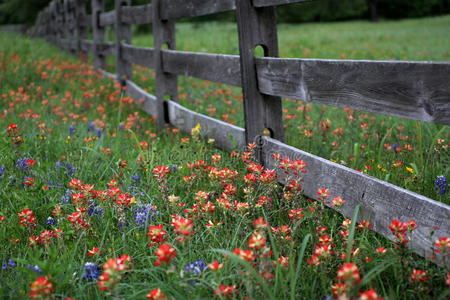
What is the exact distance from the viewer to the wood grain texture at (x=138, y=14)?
5.72 meters

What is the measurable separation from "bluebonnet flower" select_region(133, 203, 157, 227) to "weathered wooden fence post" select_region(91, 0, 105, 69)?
7626 mm

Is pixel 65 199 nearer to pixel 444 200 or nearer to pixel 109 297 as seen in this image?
pixel 109 297

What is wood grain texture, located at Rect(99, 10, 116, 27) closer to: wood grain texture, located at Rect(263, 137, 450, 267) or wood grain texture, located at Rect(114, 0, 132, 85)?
wood grain texture, located at Rect(114, 0, 132, 85)

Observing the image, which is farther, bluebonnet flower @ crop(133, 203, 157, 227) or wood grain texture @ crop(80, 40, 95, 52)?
wood grain texture @ crop(80, 40, 95, 52)

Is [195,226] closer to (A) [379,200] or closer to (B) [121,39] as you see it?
(A) [379,200]

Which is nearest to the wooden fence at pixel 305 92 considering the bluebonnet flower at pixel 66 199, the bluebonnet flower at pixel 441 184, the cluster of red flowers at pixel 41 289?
the bluebonnet flower at pixel 441 184

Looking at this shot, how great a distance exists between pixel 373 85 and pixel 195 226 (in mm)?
1129

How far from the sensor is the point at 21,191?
2.76 m

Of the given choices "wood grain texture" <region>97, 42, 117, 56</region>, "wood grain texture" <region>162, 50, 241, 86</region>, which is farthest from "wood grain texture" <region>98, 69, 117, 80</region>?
"wood grain texture" <region>162, 50, 241, 86</region>

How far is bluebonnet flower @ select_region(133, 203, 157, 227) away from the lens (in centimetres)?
238

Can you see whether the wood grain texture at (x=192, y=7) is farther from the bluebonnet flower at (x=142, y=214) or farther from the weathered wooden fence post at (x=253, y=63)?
the bluebonnet flower at (x=142, y=214)

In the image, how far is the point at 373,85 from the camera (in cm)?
226

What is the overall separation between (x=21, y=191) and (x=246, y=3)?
6.03 feet

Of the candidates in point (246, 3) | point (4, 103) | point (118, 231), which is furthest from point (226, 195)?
point (4, 103)
